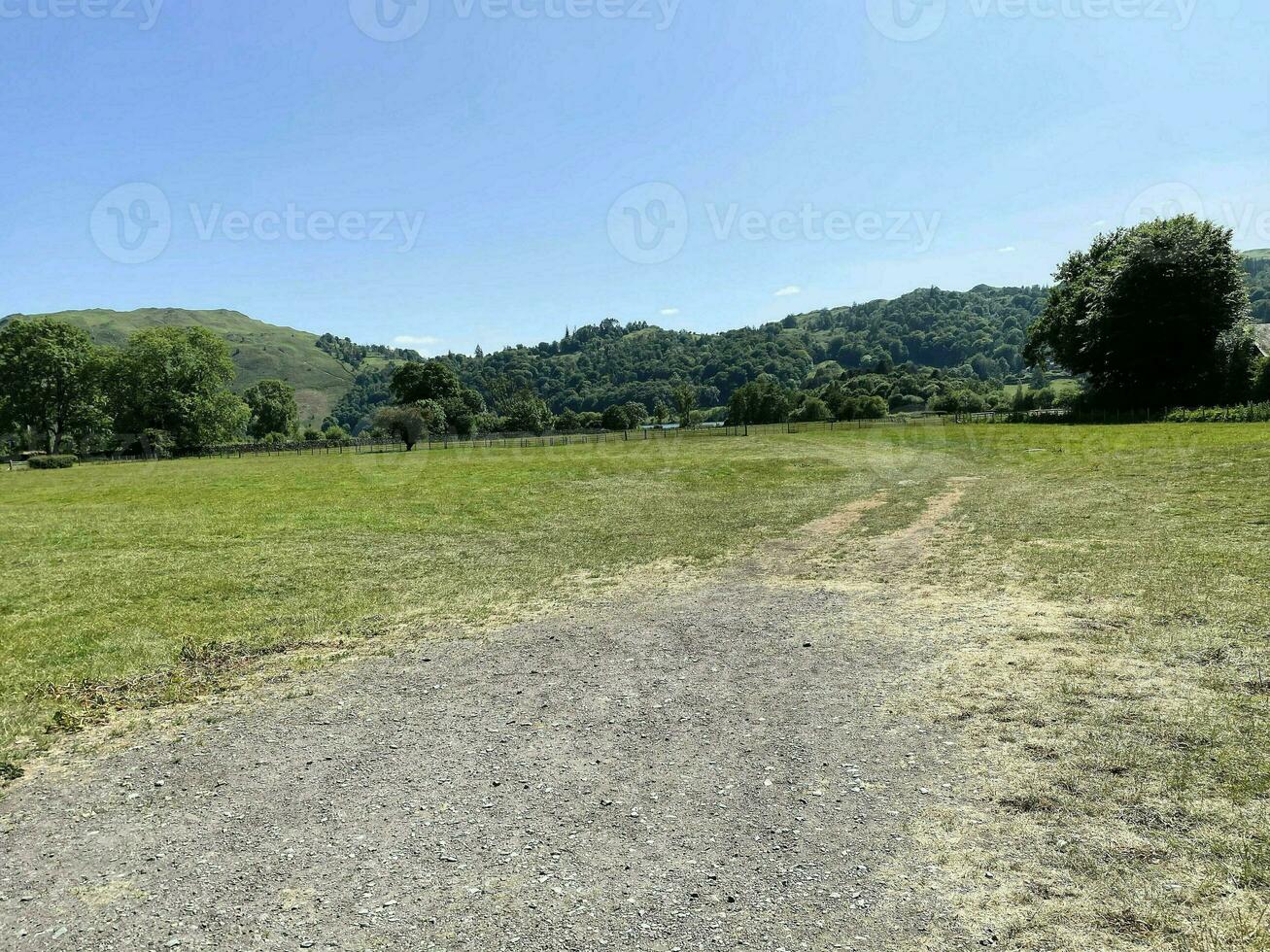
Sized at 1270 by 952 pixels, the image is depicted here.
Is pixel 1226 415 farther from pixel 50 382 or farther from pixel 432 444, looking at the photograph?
pixel 50 382

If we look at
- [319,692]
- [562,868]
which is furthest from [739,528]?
[562,868]

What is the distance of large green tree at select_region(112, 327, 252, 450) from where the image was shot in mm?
76125

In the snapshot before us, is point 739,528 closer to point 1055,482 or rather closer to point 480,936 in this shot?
point 1055,482

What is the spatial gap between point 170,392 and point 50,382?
1070 cm

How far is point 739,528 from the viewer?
17.9 meters

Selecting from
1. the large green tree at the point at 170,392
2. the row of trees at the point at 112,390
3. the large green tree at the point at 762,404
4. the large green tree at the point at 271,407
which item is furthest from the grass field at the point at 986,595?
the large green tree at the point at 271,407

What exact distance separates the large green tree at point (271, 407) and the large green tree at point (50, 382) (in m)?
42.5

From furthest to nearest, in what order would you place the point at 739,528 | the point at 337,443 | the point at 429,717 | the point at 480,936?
the point at 337,443, the point at 739,528, the point at 429,717, the point at 480,936

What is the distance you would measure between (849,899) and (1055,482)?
2318 centimetres

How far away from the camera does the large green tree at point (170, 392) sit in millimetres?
76125

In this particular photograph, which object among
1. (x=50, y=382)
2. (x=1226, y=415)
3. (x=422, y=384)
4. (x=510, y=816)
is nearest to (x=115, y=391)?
(x=50, y=382)

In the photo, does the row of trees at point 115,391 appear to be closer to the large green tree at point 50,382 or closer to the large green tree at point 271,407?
the large green tree at point 50,382

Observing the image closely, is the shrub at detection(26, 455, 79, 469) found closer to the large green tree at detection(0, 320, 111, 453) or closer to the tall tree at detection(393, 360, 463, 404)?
the large green tree at detection(0, 320, 111, 453)

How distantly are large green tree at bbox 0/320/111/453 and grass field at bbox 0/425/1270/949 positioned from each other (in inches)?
2167
